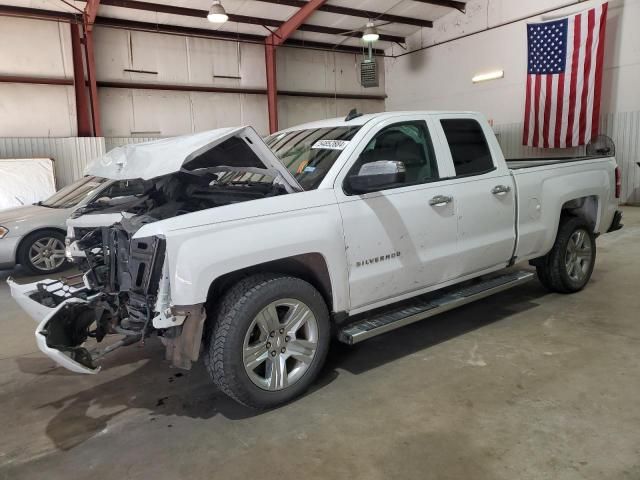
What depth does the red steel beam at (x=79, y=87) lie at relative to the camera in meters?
11.6

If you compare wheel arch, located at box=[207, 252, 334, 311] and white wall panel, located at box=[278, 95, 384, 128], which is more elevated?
white wall panel, located at box=[278, 95, 384, 128]

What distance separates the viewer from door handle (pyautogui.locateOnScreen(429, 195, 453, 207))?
11.5 ft

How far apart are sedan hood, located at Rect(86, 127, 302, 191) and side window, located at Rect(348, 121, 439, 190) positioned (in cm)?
75

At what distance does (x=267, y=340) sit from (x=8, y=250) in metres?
5.64

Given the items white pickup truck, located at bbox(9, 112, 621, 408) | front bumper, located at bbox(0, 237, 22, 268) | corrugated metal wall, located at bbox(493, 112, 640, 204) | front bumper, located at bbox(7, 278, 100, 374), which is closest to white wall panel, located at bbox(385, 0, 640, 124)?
corrugated metal wall, located at bbox(493, 112, 640, 204)

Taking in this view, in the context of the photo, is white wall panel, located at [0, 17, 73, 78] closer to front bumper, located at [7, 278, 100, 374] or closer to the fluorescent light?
front bumper, located at [7, 278, 100, 374]

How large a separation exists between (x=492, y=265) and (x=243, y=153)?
232 centimetres

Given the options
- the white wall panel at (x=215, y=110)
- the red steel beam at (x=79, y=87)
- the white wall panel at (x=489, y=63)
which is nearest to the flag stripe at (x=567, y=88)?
the white wall panel at (x=489, y=63)

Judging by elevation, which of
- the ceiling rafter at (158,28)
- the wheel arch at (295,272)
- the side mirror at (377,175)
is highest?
the ceiling rafter at (158,28)

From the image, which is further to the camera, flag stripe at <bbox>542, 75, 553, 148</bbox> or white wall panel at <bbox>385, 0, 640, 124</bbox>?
flag stripe at <bbox>542, 75, 553, 148</bbox>

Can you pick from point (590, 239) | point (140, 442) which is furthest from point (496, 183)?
point (140, 442)

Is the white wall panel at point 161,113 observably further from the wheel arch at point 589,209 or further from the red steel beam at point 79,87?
the wheel arch at point 589,209

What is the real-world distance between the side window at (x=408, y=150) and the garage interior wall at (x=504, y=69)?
10.5 meters

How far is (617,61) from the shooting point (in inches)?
455
